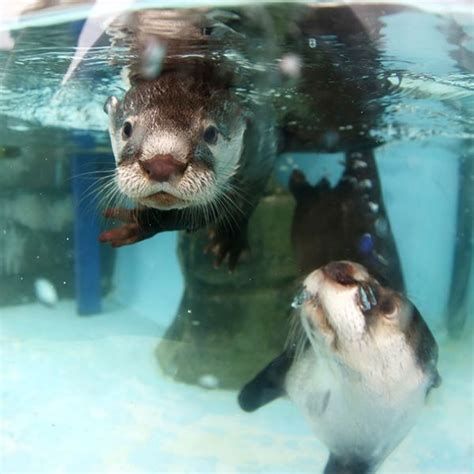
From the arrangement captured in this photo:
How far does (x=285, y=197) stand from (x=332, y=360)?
2.96 m

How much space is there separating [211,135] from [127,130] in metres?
0.45

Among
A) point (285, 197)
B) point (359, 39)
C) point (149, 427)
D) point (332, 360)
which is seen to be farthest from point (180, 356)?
point (359, 39)

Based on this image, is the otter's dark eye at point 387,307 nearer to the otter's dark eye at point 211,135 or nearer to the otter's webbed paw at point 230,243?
the otter's dark eye at point 211,135

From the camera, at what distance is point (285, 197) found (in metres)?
5.66

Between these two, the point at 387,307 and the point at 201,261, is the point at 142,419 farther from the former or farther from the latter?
the point at 387,307

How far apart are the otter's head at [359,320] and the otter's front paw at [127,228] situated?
1.06 metres

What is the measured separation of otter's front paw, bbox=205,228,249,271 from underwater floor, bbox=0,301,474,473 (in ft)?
3.84

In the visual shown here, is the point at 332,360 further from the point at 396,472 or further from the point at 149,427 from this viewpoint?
the point at 149,427

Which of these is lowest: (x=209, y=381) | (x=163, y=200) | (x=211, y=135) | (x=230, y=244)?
(x=209, y=381)

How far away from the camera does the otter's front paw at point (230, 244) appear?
14.4 feet

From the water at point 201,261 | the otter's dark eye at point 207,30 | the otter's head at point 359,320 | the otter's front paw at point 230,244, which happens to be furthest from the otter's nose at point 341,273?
the otter's front paw at point 230,244

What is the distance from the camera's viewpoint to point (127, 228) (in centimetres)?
335

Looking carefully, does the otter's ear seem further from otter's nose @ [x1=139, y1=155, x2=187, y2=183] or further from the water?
otter's nose @ [x1=139, y1=155, x2=187, y2=183]

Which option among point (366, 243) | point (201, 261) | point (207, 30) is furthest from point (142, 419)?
point (207, 30)
